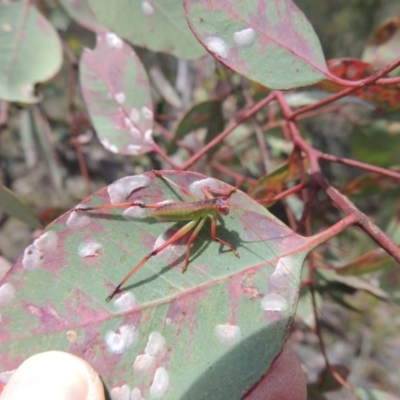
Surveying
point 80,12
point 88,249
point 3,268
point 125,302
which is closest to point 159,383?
point 125,302

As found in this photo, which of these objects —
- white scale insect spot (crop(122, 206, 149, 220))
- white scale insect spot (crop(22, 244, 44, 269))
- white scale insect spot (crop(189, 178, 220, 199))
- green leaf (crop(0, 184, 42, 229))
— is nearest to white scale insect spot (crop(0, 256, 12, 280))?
green leaf (crop(0, 184, 42, 229))

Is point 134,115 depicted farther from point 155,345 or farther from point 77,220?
point 155,345

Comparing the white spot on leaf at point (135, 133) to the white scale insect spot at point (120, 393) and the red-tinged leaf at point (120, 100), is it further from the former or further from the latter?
the white scale insect spot at point (120, 393)

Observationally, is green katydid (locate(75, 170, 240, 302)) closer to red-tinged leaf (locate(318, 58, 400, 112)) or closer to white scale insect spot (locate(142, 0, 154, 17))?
red-tinged leaf (locate(318, 58, 400, 112))

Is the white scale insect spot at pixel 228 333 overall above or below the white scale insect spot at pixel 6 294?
below

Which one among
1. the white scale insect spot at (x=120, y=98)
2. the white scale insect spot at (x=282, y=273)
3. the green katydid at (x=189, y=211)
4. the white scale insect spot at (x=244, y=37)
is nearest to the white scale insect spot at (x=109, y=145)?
the white scale insect spot at (x=120, y=98)

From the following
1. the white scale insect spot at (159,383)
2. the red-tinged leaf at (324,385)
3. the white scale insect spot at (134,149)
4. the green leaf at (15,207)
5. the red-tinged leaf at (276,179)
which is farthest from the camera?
the red-tinged leaf at (324,385)
